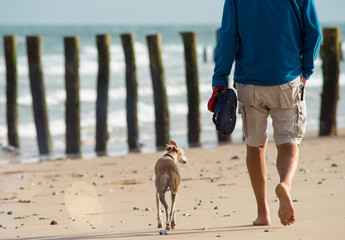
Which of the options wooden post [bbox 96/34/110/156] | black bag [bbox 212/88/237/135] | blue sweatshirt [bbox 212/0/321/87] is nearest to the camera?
blue sweatshirt [bbox 212/0/321/87]

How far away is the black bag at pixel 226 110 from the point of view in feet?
13.8

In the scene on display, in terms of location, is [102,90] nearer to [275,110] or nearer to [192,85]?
[192,85]

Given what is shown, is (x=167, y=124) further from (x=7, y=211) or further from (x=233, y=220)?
(x=233, y=220)

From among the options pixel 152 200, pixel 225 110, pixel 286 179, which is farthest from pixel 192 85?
pixel 286 179

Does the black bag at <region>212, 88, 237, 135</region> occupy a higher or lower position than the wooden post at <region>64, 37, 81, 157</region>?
higher

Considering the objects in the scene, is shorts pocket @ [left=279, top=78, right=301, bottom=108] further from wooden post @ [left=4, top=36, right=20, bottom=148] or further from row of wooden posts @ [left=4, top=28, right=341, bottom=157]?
wooden post @ [left=4, top=36, right=20, bottom=148]

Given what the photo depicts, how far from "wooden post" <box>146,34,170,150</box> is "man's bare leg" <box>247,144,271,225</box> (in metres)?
6.85

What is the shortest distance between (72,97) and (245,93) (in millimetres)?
7123

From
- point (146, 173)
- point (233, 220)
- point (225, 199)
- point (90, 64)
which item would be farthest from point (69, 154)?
point (90, 64)

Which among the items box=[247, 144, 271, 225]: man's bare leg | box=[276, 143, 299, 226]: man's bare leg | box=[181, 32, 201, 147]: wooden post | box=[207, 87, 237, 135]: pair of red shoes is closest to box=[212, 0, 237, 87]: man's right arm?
box=[207, 87, 237, 135]: pair of red shoes

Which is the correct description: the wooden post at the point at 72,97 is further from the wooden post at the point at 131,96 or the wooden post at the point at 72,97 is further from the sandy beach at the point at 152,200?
the sandy beach at the point at 152,200

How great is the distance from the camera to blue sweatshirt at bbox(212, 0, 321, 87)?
4.09 m

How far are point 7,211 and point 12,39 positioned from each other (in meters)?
6.79

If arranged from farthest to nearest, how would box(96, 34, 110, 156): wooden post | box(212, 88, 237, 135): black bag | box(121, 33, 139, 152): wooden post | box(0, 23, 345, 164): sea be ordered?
box(0, 23, 345, 164): sea, box(121, 33, 139, 152): wooden post, box(96, 34, 110, 156): wooden post, box(212, 88, 237, 135): black bag
